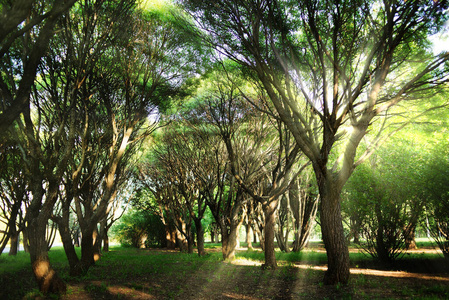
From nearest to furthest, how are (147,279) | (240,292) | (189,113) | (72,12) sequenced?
1. (240,292)
2. (72,12)
3. (147,279)
4. (189,113)

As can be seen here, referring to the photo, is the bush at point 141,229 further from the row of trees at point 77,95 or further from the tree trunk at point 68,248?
the tree trunk at point 68,248

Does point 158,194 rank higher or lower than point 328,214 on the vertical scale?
higher

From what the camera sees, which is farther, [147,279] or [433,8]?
[147,279]

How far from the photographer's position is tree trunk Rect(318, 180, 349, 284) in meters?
6.61

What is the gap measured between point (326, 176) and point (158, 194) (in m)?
16.5

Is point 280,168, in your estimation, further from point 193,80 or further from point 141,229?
point 141,229

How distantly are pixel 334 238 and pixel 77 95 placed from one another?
8238mm

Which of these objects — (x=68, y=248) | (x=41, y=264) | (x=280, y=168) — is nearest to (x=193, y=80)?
(x=280, y=168)

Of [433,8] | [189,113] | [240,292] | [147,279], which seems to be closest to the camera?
[433,8]

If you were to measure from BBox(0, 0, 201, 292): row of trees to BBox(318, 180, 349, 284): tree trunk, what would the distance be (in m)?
6.12

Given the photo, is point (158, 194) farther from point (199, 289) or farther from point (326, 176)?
point (326, 176)

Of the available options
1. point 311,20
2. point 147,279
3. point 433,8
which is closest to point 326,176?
point 311,20

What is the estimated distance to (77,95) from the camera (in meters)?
8.51

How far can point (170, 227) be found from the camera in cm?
2591
